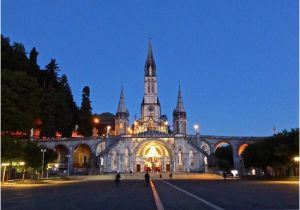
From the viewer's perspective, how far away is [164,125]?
97938 millimetres

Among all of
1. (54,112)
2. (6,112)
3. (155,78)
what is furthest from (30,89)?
(155,78)

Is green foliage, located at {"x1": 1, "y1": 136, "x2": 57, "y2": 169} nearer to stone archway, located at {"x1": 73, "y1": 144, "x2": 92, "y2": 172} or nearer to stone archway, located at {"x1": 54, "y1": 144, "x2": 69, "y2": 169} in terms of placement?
stone archway, located at {"x1": 54, "y1": 144, "x2": 69, "y2": 169}

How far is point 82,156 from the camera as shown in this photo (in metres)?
82.5

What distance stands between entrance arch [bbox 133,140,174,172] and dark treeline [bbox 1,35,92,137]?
1856 centimetres

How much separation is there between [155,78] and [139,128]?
574 inches

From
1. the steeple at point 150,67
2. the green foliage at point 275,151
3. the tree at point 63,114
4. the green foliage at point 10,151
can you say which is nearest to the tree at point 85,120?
the tree at point 63,114

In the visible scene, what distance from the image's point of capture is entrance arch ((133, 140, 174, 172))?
73.3 meters

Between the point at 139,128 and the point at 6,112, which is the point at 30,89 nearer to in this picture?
the point at 6,112

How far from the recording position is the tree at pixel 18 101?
158 feet

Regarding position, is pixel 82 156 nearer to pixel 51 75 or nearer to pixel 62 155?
pixel 62 155

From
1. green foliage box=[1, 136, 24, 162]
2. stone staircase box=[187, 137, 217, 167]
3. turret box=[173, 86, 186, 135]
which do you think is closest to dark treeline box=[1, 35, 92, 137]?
green foliage box=[1, 136, 24, 162]

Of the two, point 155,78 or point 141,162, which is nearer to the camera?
point 141,162

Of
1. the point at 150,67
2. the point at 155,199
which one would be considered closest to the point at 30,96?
the point at 155,199

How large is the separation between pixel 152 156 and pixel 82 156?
1739cm
